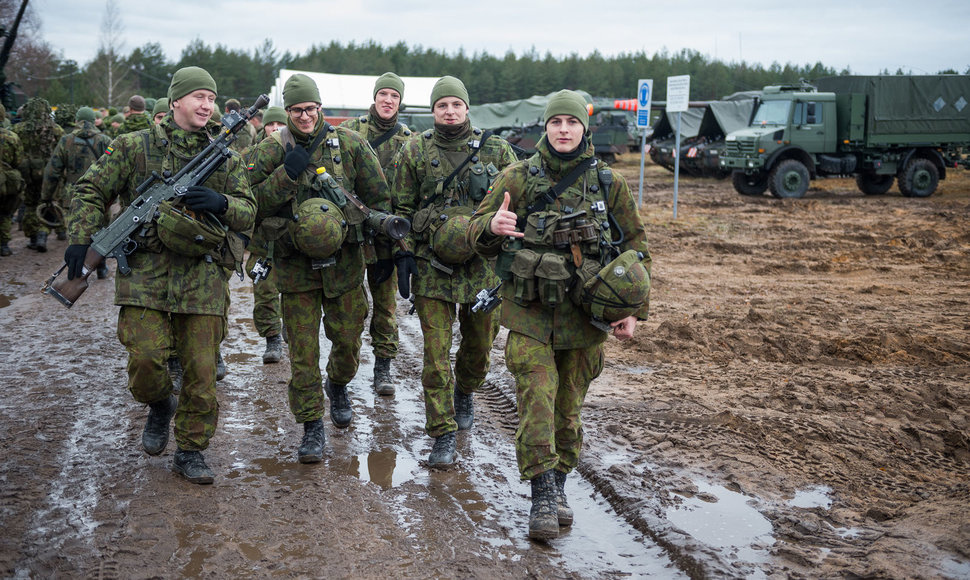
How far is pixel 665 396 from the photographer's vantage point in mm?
6586

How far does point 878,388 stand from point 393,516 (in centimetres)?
406

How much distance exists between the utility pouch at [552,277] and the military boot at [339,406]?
87.1 inches

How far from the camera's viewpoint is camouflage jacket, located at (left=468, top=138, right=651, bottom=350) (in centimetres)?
434

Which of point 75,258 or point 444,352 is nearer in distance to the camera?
point 75,258

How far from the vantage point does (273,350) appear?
7781mm

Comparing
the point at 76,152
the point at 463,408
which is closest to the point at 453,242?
the point at 463,408

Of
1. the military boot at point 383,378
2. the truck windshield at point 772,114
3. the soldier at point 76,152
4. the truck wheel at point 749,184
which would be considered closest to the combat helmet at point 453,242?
the military boot at point 383,378

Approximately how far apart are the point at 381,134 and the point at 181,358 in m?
3.05

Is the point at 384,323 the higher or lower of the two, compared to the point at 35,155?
lower

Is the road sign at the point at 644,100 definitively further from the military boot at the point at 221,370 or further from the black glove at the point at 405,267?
the black glove at the point at 405,267

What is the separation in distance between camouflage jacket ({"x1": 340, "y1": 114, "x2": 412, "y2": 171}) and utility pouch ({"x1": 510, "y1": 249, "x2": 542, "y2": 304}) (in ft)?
10.1

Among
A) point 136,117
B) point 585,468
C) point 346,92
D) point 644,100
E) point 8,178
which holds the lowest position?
point 585,468

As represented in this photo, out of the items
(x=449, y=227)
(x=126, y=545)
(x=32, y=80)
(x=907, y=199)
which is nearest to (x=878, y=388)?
(x=449, y=227)

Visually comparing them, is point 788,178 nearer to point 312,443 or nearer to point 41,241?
point 41,241
